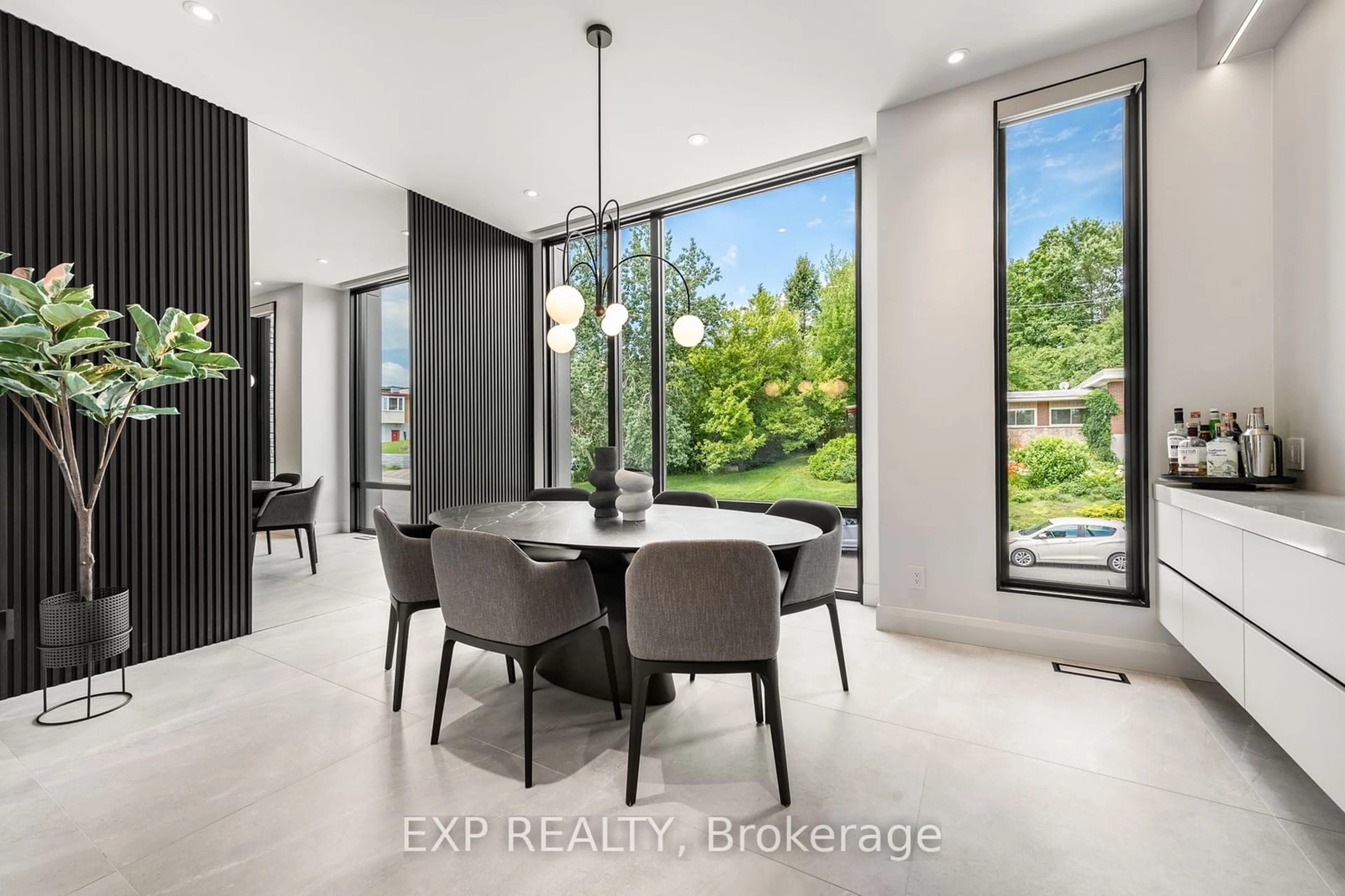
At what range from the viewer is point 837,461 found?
13.2 feet

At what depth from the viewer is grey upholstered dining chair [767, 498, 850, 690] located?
232 cm

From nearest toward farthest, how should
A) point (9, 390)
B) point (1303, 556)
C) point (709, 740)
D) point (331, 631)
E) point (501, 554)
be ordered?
1. point (1303, 556)
2. point (501, 554)
3. point (709, 740)
4. point (9, 390)
5. point (331, 631)

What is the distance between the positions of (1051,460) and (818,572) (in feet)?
5.16

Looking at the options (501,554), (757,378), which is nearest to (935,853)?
(501,554)

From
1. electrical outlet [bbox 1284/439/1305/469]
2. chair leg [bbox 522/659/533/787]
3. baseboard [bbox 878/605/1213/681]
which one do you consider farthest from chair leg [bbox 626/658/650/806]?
electrical outlet [bbox 1284/439/1305/469]

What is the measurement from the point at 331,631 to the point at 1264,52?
5.31 metres

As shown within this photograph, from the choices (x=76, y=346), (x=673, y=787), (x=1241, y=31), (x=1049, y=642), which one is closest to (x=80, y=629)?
(x=76, y=346)

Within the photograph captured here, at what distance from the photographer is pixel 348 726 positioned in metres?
2.24

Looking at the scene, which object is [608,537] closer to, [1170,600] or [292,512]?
[1170,600]

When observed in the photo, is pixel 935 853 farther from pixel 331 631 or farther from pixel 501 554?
pixel 331 631

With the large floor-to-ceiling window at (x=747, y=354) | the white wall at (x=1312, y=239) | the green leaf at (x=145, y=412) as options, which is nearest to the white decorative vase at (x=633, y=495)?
the large floor-to-ceiling window at (x=747, y=354)

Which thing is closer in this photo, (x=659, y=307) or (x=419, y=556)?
(x=419, y=556)

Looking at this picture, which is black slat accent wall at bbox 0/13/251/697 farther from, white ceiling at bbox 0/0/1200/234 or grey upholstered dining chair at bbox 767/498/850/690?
grey upholstered dining chair at bbox 767/498/850/690

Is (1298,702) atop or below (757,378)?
below
